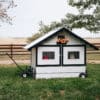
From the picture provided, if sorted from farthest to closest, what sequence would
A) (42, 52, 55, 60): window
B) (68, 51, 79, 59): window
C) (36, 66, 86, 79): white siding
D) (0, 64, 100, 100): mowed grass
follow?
(68, 51, 79, 59): window, (42, 52, 55, 60): window, (36, 66, 86, 79): white siding, (0, 64, 100, 100): mowed grass

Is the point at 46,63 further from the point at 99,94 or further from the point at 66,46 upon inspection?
the point at 99,94

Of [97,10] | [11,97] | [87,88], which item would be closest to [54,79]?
[87,88]

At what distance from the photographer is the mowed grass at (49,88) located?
53.7 feet

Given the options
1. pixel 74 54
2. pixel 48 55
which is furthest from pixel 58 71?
pixel 74 54

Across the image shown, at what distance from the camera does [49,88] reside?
57.0 feet

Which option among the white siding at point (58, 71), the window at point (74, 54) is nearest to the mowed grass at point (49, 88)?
the white siding at point (58, 71)

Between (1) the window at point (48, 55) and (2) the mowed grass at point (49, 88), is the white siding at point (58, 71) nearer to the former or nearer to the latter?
(1) the window at point (48, 55)

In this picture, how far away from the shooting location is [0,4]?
66.5 ft

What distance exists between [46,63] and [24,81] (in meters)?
1.58

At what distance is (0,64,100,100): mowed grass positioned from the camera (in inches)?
645

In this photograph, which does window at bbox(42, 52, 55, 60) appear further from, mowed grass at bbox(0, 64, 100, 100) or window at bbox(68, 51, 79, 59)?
mowed grass at bbox(0, 64, 100, 100)

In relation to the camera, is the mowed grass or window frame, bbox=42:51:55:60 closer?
the mowed grass

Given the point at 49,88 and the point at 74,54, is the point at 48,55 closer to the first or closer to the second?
the point at 74,54

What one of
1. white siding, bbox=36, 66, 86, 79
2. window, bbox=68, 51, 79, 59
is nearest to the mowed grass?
white siding, bbox=36, 66, 86, 79
